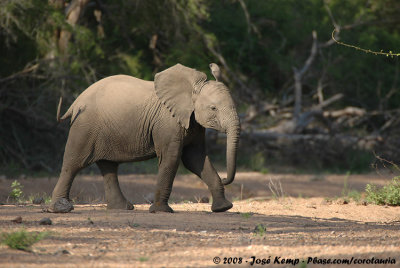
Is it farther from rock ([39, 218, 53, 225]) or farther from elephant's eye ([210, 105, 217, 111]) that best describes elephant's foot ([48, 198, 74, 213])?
elephant's eye ([210, 105, 217, 111])

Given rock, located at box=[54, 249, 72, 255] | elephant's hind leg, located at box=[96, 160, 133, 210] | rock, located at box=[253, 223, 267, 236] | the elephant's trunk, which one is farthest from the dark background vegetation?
rock, located at box=[54, 249, 72, 255]

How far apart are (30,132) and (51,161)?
89 cm

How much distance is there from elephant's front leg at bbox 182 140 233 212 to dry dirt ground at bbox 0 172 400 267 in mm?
218

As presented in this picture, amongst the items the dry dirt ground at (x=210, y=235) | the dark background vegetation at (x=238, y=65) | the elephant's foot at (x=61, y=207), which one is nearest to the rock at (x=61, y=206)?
the elephant's foot at (x=61, y=207)

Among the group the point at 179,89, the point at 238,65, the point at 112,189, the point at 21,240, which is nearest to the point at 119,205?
the point at 112,189

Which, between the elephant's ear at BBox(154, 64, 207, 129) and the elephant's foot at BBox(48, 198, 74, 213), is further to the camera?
the elephant's ear at BBox(154, 64, 207, 129)

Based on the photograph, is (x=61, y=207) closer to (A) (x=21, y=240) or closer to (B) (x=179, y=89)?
(B) (x=179, y=89)

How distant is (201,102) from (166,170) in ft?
3.07

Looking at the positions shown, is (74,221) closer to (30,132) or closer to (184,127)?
(184,127)

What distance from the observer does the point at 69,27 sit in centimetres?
1498

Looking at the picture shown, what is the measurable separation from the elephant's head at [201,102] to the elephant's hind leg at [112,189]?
1.21m

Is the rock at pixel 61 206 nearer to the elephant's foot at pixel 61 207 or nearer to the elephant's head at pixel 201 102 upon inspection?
the elephant's foot at pixel 61 207

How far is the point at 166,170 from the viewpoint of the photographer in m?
7.55

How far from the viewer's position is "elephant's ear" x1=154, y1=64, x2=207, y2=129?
7.60m
